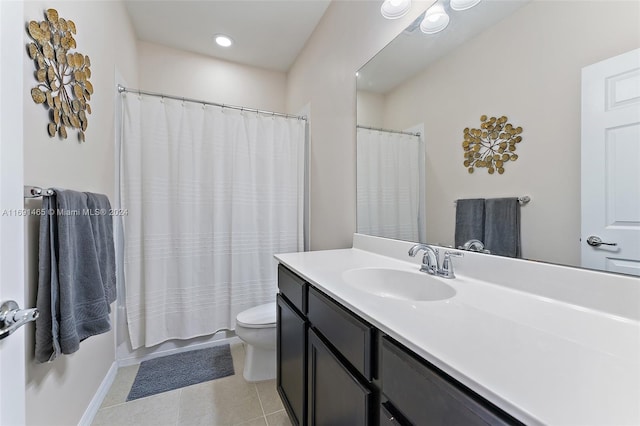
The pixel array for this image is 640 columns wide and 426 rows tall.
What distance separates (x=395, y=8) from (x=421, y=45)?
0.25 meters

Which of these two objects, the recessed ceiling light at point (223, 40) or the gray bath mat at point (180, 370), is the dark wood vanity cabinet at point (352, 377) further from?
the recessed ceiling light at point (223, 40)

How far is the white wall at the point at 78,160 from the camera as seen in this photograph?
930 millimetres

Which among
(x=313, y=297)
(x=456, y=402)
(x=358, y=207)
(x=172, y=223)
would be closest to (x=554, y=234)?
(x=456, y=402)

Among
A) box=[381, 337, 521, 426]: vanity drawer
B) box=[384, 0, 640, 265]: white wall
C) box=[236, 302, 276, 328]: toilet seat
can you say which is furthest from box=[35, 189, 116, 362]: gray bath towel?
box=[384, 0, 640, 265]: white wall

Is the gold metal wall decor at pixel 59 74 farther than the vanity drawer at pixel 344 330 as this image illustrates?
Yes

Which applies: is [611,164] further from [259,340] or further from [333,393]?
[259,340]

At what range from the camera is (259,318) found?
1.70 m

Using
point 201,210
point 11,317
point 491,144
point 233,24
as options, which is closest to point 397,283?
point 491,144

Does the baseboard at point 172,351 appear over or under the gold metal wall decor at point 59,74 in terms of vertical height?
under

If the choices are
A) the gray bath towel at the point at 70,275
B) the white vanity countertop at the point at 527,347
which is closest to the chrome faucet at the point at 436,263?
the white vanity countertop at the point at 527,347

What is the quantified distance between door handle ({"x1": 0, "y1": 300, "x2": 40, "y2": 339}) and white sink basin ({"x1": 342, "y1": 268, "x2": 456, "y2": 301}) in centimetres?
84

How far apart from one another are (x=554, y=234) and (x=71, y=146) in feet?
6.43

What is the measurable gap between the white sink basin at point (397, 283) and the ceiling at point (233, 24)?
2.02 meters

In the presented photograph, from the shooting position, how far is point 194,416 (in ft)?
4.63
